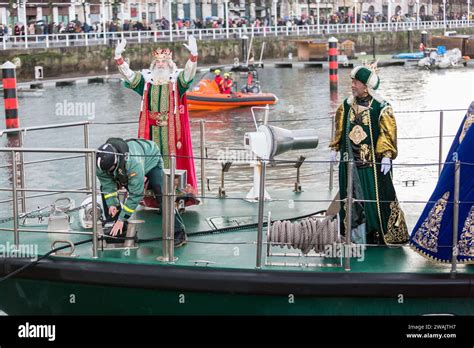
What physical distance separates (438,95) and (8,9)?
28293 mm

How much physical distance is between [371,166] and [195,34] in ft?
149

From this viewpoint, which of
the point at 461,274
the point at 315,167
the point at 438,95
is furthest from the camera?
the point at 438,95

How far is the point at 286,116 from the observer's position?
26469mm

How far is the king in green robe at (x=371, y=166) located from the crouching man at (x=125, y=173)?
137 centimetres

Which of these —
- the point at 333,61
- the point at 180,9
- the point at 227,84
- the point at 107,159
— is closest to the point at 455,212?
the point at 107,159

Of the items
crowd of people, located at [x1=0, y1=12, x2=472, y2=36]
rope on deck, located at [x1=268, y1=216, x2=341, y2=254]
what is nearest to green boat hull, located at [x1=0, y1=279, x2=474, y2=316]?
rope on deck, located at [x1=268, y1=216, x2=341, y2=254]

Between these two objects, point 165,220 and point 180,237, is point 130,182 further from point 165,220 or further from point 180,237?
point 180,237

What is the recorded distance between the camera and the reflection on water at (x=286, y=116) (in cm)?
1512

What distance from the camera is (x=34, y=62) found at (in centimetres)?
4097

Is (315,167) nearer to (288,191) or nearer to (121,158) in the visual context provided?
(288,191)

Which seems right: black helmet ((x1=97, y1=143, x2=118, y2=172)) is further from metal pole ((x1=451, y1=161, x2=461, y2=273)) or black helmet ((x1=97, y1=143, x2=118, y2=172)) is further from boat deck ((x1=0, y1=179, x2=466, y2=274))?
metal pole ((x1=451, y1=161, x2=461, y2=273))

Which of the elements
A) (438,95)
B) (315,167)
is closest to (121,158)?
(315,167)

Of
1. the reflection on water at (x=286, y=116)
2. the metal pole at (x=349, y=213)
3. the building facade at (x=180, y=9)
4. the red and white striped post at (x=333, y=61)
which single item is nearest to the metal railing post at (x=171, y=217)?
the metal pole at (x=349, y=213)
